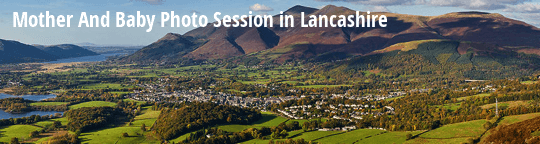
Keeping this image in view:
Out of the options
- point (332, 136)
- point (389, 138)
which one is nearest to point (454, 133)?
point (389, 138)

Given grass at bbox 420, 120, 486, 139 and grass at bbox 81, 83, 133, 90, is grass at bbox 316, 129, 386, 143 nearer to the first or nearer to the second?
grass at bbox 420, 120, 486, 139

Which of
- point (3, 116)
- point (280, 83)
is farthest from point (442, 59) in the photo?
point (3, 116)

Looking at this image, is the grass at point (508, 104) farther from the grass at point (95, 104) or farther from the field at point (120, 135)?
the grass at point (95, 104)

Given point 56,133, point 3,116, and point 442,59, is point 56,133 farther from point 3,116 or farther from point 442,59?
point 442,59

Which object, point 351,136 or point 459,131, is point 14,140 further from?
point 459,131

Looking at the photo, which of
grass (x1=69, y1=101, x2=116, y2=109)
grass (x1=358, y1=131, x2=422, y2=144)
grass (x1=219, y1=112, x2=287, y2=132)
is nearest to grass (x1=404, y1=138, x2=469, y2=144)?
grass (x1=358, y1=131, x2=422, y2=144)
